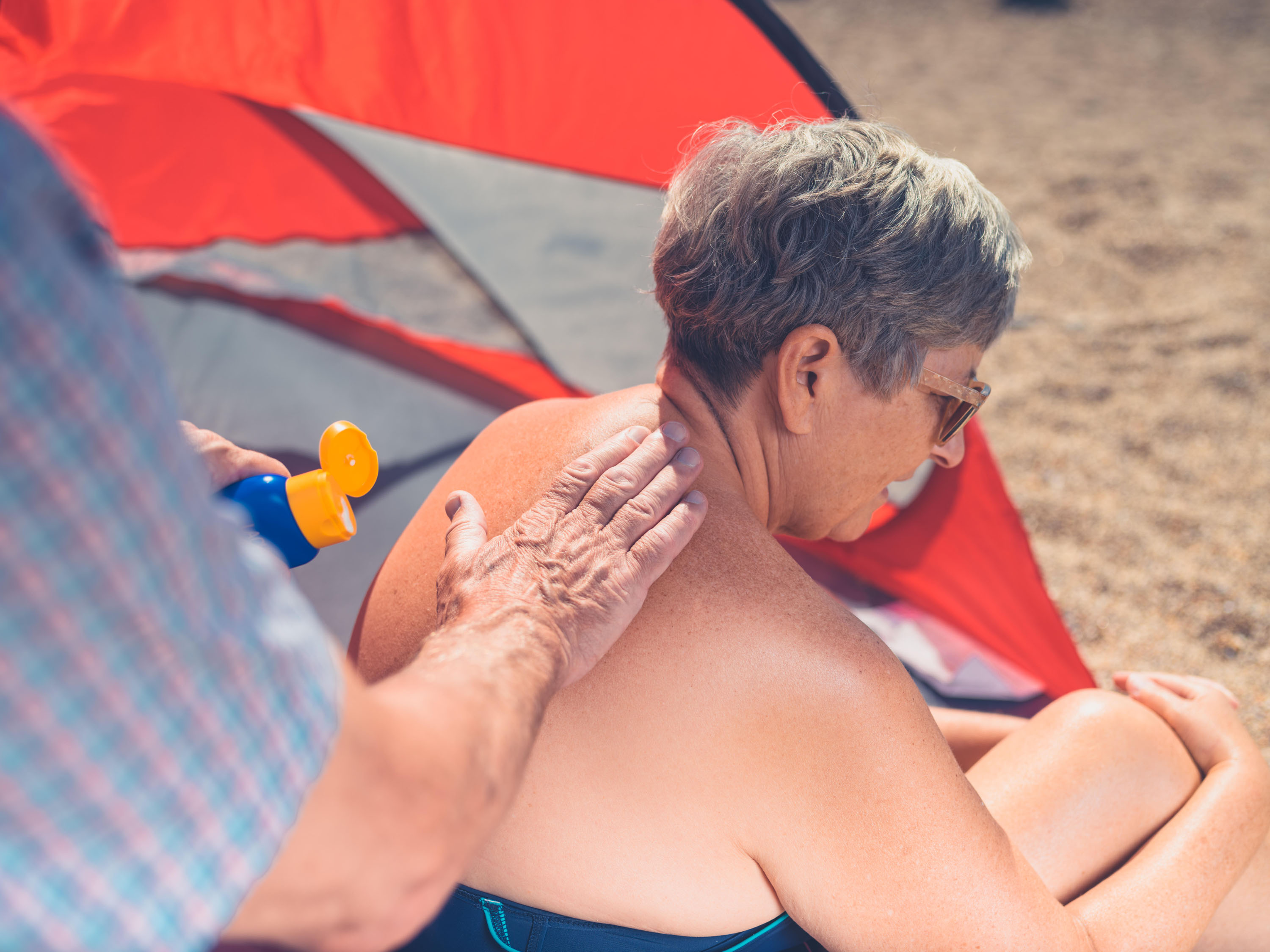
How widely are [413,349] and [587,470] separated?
66.1 inches

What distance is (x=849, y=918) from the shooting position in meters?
0.97

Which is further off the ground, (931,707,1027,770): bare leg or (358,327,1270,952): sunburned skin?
(358,327,1270,952): sunburned skin

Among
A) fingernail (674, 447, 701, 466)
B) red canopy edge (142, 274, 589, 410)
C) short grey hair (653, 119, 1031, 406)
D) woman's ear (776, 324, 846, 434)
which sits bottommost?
red canopy edge (142, 274, 589, 410)

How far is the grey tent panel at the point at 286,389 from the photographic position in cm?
230

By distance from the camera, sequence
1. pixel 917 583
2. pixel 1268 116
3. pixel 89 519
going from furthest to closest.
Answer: pixel 1268 116
pixel 917 583
pixel 89 519

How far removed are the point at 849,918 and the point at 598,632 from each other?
0.43 meters

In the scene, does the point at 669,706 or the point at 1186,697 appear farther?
the point at 1186,697

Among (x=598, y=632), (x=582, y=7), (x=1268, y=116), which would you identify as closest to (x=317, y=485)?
(x=598, y=632)

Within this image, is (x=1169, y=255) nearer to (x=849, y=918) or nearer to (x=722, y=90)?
(x=722, y=90)

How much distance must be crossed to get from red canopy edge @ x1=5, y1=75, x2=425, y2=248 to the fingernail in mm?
1731

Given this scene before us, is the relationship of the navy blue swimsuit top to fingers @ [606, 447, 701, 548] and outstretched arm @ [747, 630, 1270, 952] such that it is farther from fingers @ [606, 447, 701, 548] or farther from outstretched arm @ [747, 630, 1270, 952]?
fingers @ [606, 447, 701, 548]

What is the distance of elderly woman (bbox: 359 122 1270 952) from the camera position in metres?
0.93

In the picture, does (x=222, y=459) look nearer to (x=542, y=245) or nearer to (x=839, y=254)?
(x=839, y=254)

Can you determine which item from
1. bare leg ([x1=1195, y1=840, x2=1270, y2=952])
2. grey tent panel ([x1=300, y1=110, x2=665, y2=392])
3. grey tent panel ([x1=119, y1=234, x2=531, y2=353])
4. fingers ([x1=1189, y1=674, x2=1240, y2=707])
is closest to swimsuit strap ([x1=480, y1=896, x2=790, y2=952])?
bare leg ([x1=1195, y1=840, x2=1270, y2=952])
